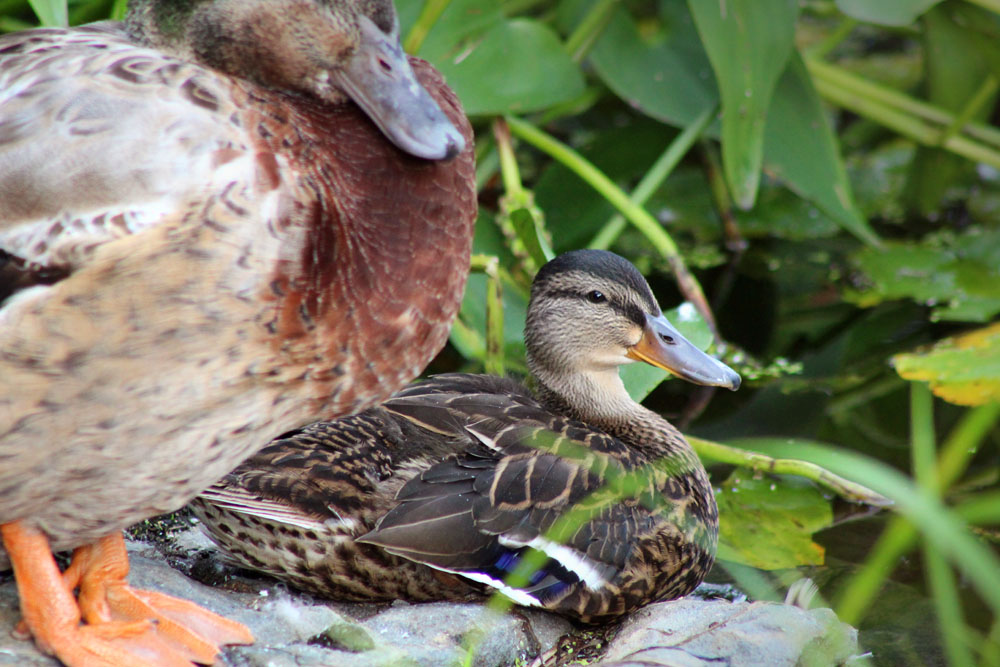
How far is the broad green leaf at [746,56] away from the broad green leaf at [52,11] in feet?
6.30

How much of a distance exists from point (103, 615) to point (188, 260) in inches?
33.7

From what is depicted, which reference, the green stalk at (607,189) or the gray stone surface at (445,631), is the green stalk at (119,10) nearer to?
the green stalk at (607,189)

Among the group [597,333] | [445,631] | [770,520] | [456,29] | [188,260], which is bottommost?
[770,520]

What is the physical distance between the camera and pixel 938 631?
2797 millimetres

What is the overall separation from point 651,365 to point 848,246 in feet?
6.49

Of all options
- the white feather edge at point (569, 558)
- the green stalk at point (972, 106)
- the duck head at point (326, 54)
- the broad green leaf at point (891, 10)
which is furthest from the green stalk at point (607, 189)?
the duck head at point (326, 54)

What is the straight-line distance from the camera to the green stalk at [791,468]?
317 cm

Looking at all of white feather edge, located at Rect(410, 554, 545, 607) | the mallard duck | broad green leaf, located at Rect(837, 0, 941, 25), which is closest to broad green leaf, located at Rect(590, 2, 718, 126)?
broad green leaf, located at Rect(837, 0, 941, 25)

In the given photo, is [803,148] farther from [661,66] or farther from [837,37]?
[837,37]

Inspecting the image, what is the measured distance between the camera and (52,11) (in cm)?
291

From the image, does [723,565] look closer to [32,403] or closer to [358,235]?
[358,235]

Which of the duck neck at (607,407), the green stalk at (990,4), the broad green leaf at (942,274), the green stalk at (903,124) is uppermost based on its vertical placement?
the green stalk at (990,4)

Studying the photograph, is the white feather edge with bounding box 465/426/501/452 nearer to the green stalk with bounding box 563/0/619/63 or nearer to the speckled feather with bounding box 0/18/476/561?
the speckled feather with bounding box 0/18/476/561

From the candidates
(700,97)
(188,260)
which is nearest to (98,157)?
(188,260)
